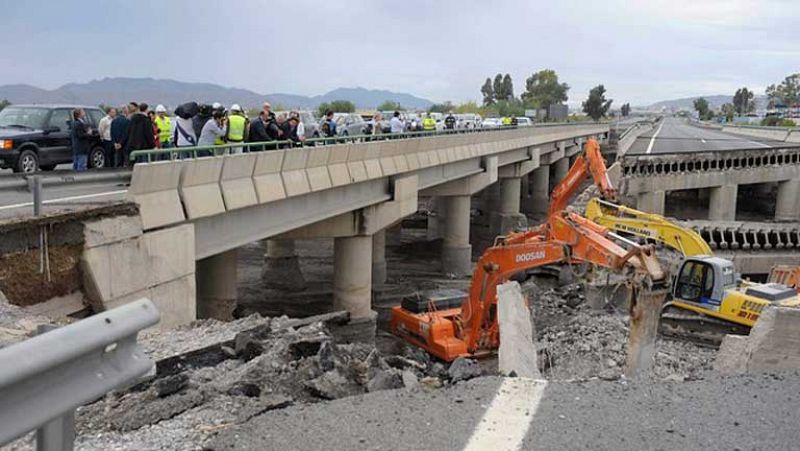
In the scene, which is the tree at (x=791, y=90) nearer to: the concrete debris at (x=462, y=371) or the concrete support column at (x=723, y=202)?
the concrete support column at (x=723, y=202)

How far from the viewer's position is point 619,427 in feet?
18.9

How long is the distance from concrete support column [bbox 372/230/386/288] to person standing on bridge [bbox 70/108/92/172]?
16.1 m

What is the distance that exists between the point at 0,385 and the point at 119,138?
13678mm

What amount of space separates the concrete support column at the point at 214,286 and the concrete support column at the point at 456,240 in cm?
1697

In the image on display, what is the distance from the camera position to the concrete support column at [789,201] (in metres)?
47.8

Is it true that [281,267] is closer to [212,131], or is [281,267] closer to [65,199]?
[212,131]

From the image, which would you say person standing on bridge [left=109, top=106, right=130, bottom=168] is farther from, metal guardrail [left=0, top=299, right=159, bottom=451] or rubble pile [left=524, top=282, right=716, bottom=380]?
metal guardrail [left=0, top=299, right=159, bottom=451]

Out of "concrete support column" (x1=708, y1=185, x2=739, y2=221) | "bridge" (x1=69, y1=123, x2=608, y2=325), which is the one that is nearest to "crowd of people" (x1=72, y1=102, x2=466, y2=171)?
"bridge" (x1=69, y1=123, x2=608, y2=325)

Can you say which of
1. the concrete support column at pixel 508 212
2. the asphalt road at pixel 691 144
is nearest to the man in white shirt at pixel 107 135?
the concrete support column at pixel 508 212

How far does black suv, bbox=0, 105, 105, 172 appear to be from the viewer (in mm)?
17125

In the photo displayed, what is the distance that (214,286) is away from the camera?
2017 cm

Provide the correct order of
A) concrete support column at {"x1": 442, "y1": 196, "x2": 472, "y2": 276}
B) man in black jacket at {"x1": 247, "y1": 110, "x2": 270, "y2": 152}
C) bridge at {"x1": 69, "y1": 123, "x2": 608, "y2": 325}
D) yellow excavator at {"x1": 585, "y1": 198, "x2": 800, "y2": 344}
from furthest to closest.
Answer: concrete support column at {"x1": 442, "y1": 196, "x2": 472, "y2": 276} → man in black jacket at {"x1": 247, "y1": 110, "x2": 270, "y2": 152} → yellow excavator at {"x1": 585, "y1": 198, "x2": 800, "y2": 344} → bridge at {"x1": 69, "y1": 123, "x2": 608, "y2": 325}

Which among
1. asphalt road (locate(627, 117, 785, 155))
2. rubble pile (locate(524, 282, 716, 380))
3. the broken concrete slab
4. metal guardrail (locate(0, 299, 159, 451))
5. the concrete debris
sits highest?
metal guardrail (locate(0, 299, 159, 451))

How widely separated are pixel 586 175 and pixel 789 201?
103ft
